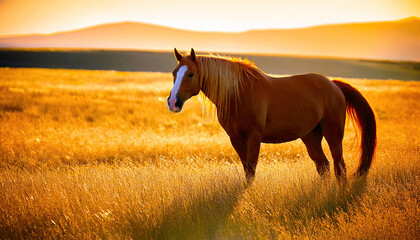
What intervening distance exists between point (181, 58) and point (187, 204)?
2012mm

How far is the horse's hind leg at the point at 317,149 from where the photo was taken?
19.5 ft

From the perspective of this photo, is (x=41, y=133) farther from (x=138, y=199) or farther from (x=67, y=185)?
(x=138, y=199)

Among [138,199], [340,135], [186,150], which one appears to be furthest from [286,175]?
[186,150]

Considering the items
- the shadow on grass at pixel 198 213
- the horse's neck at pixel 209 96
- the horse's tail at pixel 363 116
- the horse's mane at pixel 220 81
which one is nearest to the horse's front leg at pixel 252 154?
the shadow on grass at pixel 198 213

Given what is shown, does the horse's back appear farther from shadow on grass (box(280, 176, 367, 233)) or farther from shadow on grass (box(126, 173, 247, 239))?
shadow on grass (box(126, 173, 247, 239))

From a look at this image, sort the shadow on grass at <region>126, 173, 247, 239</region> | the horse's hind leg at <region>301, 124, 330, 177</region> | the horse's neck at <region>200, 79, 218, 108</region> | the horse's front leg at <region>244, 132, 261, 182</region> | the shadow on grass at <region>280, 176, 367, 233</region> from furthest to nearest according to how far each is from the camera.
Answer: the horse's hind leg at <region>301, 124, 330, 177</region>, the horse's neck at <region>200, 79, 218, 108</region>, the horse's front leg at <region>244, 132, 261, 182</region>, the shadow on grass at <region>280, 176, 367, 233</region>, the shadow on grass at <region>126, 173, 247, 239</region>

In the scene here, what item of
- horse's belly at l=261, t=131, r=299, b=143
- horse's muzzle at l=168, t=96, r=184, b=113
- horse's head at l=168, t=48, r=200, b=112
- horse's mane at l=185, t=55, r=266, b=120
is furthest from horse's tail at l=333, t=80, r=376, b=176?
horse's muzzle at l=168, t=96, r=184, b=113

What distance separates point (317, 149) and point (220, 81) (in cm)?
218

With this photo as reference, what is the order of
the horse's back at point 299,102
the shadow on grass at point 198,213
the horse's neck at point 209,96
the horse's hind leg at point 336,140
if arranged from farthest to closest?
1. the horse's hind leg at point 336,140
2. the horse's back at point 299,102
3. the horse's neck at point 209,96
4. the shadow on grass at point 198,213

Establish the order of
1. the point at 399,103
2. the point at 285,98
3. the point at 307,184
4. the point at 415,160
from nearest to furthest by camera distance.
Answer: the point at 307,184 < the point at 285,98 < the point at 415,160 < the point at 399,103

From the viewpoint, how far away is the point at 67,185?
16.7ft

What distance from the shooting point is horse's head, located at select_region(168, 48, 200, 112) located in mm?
4598

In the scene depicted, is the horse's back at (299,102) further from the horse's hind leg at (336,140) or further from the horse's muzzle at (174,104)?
the horse's muzzle at (174,104)

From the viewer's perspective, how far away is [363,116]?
20.0 feet
